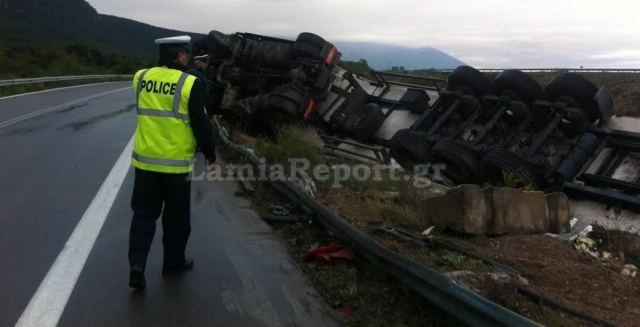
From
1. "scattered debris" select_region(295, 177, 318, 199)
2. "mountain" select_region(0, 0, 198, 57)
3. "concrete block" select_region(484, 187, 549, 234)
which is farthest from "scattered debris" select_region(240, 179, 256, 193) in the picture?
"mountain" select_region(0, 0, 198, 57)

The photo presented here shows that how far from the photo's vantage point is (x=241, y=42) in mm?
13586

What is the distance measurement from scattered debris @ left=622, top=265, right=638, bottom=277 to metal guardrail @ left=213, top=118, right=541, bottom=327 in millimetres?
2030

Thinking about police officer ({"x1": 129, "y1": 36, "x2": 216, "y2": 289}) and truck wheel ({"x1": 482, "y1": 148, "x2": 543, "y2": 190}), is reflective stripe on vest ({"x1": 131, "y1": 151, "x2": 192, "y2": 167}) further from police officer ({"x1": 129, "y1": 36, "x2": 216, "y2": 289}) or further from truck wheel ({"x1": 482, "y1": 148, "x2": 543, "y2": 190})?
truck wheel ({"x1": 482, "y1": 148, "x2": 543, "y2": 190})

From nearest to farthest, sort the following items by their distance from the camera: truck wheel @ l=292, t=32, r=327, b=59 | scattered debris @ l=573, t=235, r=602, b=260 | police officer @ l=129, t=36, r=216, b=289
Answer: police officer @ l=129, t=36, r=216, b=289 → scattered debris @ l=573, t=235, r=602, b=260 → truck wheel @ l=292, t=32, r=327, b=59

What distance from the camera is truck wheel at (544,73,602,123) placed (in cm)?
870

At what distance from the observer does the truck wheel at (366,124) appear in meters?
11.7

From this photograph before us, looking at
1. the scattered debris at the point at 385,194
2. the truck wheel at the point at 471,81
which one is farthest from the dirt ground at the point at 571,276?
the truck wheel at the point at 471,81

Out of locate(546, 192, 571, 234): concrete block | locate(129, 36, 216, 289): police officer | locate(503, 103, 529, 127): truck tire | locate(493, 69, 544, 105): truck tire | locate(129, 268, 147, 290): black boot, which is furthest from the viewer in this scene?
locate(493, 69, 544, 105): truck tire

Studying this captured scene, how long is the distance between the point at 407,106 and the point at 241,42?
4272 millimetres

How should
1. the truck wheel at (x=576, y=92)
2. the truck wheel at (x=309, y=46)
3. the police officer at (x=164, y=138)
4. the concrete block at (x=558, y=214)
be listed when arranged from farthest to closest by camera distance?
the truck wheel at (x=309, y=46) < the truck wheel at (x=576, y=92) < the concrete block at (x=558, y=214) < the police officer at (x=164, y=138)

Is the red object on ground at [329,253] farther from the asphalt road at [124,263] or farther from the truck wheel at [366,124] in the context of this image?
the truck wheel at [366,124]

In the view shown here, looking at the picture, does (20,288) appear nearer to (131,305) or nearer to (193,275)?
(131,305)

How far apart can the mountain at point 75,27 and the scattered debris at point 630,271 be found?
10225 cm

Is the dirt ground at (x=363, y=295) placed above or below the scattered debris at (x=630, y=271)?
below
